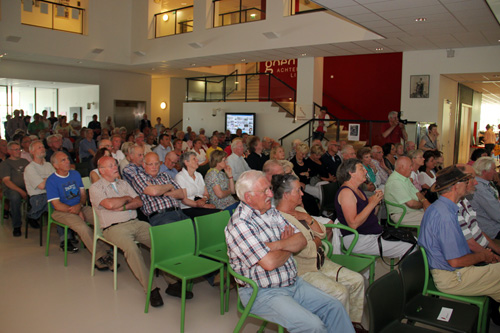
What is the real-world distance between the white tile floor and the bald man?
657mm

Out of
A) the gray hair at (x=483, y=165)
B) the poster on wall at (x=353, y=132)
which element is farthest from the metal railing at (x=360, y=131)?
the gray hair at (x=483, y=165)

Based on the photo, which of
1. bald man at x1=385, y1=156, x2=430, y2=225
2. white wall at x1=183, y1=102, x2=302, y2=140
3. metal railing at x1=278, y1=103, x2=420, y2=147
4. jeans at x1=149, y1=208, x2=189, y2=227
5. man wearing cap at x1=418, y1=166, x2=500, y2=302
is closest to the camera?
man wearing cap at x1=418, y1=166, x2=500, y2=302

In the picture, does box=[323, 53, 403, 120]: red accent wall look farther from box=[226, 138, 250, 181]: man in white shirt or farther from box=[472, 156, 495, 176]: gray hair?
box=[472, 156, 495, 176]: gray hair

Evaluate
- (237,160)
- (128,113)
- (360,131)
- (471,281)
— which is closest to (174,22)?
(128,113)

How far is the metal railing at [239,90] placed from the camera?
12578 millimetres

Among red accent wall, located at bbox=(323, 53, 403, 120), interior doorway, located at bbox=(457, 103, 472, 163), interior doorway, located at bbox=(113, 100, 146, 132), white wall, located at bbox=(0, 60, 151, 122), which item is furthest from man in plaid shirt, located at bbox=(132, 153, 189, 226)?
interior doorway, located at bbox=(113, 100, 146, 132)

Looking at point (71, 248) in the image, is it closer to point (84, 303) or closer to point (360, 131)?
point (84, 303)

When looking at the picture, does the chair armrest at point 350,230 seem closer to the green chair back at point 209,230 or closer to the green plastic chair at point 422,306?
the green plastic chair at point 422,306

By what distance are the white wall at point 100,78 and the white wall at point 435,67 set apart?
11.0m

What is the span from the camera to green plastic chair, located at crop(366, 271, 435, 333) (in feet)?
7.15

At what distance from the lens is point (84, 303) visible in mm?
3562

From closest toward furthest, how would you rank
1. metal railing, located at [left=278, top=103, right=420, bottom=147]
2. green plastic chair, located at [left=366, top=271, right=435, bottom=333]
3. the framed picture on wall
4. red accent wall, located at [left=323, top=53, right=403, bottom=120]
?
green plastic chair, located at [left=366, top=271, right=435, bottom=333] → metal railing, located at [left=278, top=103, right=420, bottom=147] → the framed picture on wall → red accent wall, located at [left=323, top=53, right=403, bottom=120]

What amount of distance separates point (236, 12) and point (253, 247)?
1065 centimetres

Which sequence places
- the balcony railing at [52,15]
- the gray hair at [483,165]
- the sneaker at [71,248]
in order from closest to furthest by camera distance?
the gray hair at [483,165] → the sneaker at [71,248] → the balcony railing at [52,15]
